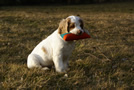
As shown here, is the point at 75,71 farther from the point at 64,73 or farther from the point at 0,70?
the point at 0,70

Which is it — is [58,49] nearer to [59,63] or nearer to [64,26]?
[59,63]

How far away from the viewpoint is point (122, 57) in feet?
17.3

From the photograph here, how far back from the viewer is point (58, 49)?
3.75 m

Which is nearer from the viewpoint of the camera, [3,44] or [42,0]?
[3,44]

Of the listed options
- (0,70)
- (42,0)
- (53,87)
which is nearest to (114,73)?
(53,87)

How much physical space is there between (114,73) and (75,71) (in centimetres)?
93

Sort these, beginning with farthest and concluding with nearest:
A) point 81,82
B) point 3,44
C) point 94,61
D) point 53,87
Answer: point 3,44, point 94,61, point 81,82, point 53,87

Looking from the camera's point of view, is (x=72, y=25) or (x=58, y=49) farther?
(x=58, y=49)

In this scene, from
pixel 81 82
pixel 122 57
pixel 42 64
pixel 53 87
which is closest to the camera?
pixel 53 87

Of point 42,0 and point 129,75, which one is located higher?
point 42,0

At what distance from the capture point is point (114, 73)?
410 cm

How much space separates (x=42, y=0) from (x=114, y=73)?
46.5 m

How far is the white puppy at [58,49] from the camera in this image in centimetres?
358

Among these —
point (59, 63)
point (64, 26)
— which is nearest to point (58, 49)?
point (59, 63)
